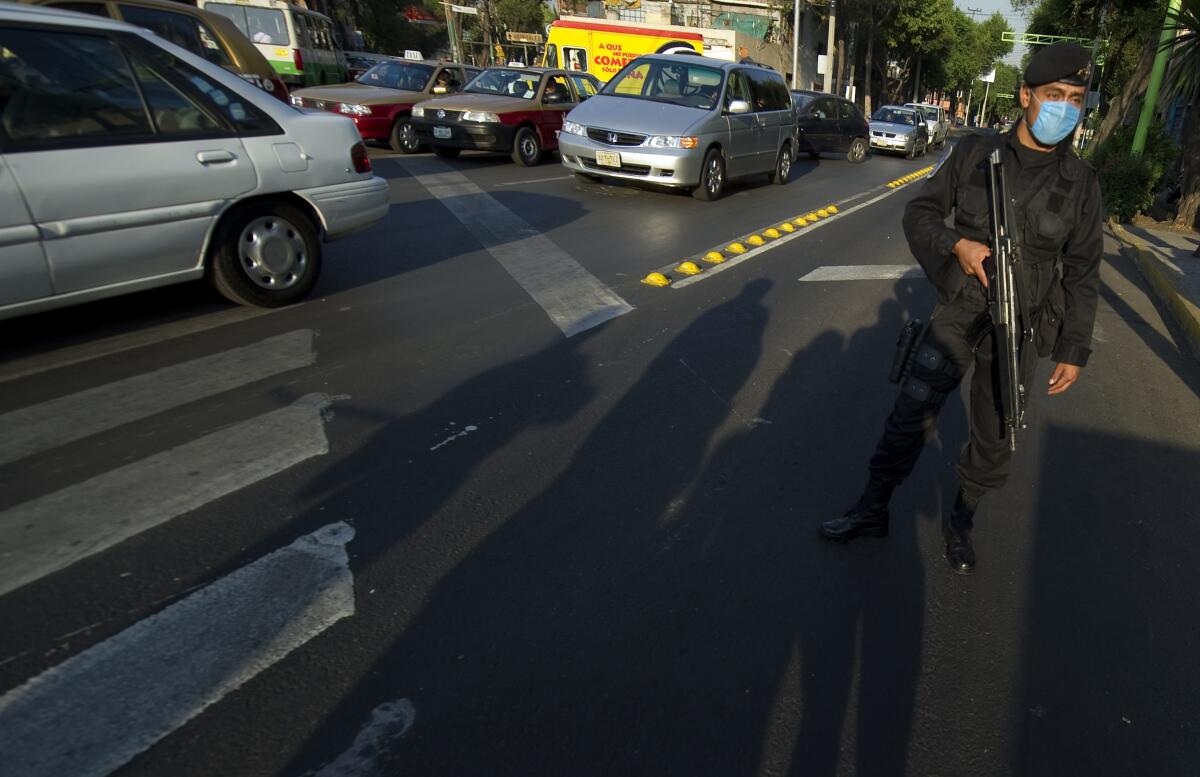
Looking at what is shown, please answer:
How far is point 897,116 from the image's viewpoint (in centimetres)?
2480

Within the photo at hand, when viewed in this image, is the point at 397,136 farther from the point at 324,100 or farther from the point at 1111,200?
the point at 1111,200

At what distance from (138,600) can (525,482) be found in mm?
1471

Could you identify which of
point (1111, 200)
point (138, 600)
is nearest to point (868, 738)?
point (138, 600)

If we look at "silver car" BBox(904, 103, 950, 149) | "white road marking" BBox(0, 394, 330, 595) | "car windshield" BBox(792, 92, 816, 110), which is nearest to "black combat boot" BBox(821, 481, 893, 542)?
"white road marking" BBox(0, 394, 330, 595)

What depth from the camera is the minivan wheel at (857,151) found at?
21.0m

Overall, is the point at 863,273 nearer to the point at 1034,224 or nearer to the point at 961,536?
the point at 961,536

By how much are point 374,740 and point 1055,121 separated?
2844mm

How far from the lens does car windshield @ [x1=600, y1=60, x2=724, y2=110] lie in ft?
36.9

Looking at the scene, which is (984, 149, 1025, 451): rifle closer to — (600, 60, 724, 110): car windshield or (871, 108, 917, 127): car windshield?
(600, 60, 724, 110): car windshield

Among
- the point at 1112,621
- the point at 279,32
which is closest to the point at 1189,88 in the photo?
the point at 1112,621

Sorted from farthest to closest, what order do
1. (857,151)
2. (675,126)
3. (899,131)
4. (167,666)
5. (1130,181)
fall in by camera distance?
(899,131)
(857,151)
(1130,181)
(675,126)
(167,666)

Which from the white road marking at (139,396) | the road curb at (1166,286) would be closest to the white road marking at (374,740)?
the white road marking at (139,396)

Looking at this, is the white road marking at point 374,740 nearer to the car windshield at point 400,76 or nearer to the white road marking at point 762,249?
the white road marking at point 762,249

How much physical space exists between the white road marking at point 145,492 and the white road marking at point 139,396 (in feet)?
1.62
